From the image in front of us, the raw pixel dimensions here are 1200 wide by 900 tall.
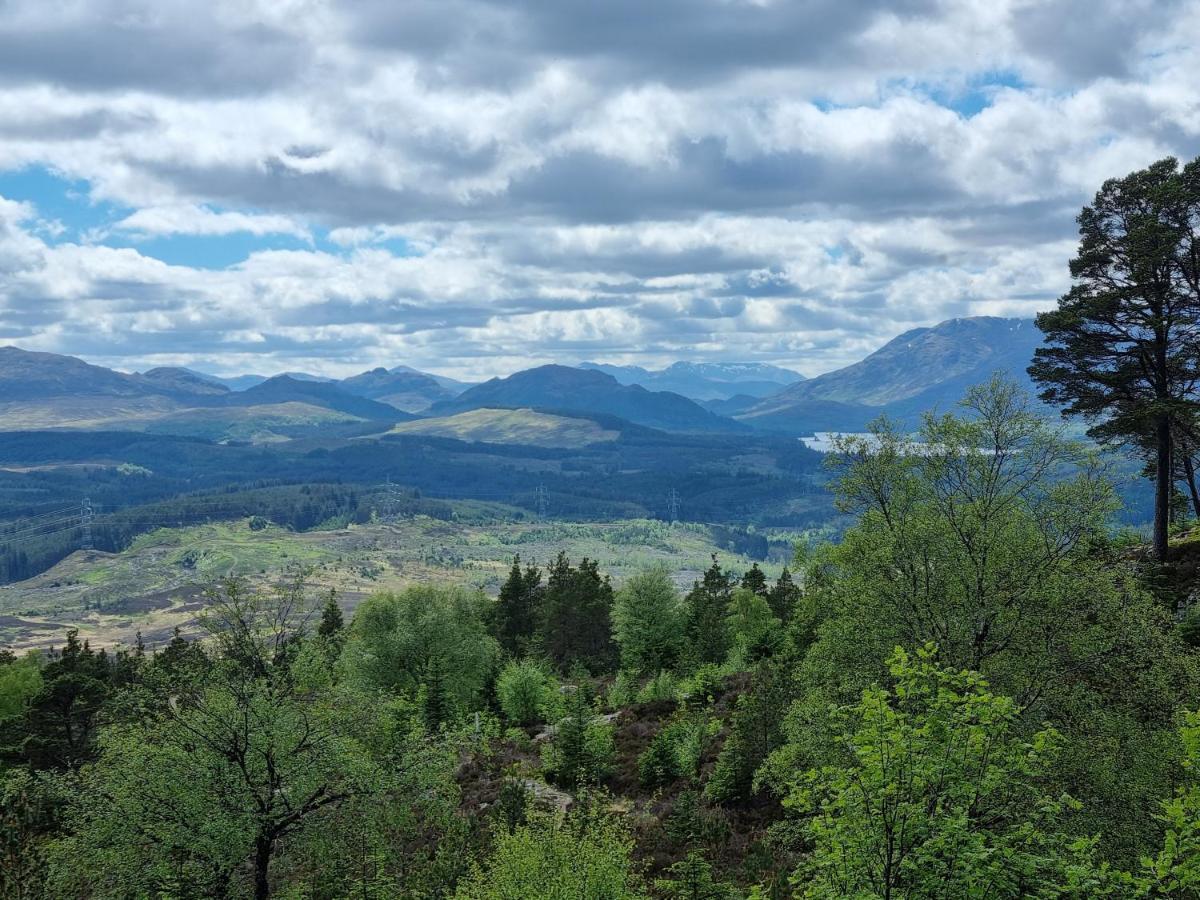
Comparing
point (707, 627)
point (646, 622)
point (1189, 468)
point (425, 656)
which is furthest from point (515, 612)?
point (1189, 468)

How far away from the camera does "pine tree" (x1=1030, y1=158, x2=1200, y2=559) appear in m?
39.2

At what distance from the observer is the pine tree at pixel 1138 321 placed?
3925 cm

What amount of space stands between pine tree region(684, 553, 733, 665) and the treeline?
36.8m

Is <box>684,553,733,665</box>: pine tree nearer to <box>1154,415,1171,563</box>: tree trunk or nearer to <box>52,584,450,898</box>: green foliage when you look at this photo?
<box>1154,415,1171,563</box>: tree trunk

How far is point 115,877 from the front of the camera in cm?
2720

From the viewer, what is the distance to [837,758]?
26875 millimetres

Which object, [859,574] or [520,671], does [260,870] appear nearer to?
[859,574]

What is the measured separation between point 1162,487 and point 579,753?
34766mm

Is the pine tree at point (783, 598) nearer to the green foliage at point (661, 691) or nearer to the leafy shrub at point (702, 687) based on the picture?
the green foliage at point (661, 691)

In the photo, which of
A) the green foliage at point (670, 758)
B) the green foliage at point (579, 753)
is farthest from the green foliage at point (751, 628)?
the green foliage at point (579, 753)

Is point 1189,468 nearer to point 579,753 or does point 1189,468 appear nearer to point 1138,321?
point 1138,321

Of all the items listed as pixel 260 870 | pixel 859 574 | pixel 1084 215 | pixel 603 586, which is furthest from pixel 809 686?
pixel 603 586

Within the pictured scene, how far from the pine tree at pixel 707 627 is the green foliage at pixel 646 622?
1.71 metres

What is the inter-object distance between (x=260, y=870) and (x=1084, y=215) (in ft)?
166
